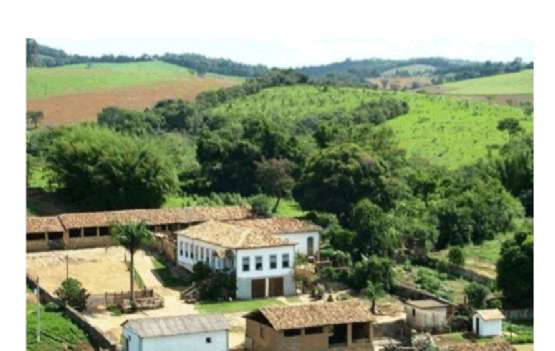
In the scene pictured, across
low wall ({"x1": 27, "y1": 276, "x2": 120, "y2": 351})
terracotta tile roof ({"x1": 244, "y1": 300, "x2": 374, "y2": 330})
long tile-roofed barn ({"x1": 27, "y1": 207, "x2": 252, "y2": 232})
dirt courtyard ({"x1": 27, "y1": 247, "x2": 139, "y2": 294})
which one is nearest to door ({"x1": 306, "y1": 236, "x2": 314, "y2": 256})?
long tile-roofed barn ({"x1": 27, "y1": 207, "x2": 252, "y2": 232})

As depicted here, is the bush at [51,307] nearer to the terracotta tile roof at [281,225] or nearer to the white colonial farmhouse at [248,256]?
the white colonial farmhouse at [248,256]

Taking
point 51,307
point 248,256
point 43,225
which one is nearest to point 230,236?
point 248,256

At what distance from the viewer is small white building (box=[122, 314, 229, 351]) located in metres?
39.1

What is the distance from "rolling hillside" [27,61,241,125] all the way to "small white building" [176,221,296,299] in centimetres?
4743

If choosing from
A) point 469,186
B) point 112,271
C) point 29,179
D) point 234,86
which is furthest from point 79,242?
point 234,86

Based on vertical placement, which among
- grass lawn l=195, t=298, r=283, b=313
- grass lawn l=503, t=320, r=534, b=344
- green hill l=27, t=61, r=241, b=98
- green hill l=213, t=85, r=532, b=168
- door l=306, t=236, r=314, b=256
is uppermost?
green hill l=27, t=61, r=241, b=98

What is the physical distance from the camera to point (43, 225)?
54.8m

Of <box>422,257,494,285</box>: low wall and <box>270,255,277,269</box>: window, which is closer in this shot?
<box>270,255,277,269</box>: window

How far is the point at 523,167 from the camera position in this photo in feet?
236

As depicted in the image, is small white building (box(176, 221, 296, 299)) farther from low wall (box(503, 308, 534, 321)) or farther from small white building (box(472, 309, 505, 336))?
low wall (box(503, 308, 534, 321))

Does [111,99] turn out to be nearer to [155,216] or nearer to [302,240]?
[155,216]

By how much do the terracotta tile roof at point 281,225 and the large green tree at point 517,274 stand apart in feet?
34.2

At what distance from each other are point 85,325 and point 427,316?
→ 44.4 ft

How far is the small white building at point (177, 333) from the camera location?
3906 centimetres
